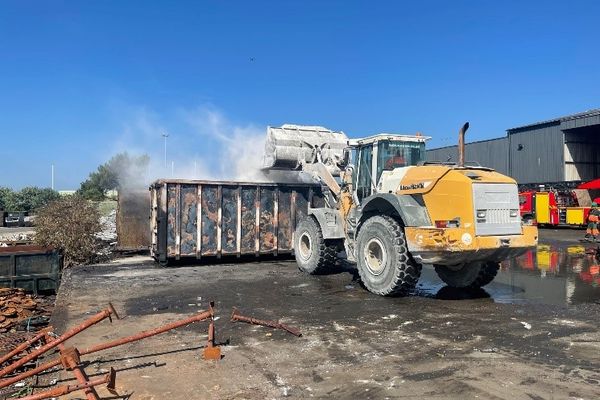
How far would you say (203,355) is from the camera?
5160 millimetres

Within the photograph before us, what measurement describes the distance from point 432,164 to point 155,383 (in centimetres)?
590

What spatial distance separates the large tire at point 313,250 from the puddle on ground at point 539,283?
193cm

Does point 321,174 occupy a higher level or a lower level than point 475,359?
higher

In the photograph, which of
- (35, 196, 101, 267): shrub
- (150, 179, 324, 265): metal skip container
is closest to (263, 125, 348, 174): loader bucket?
(150, 179, 324, 265): metal skip container

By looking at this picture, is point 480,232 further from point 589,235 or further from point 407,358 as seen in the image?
point 589,235

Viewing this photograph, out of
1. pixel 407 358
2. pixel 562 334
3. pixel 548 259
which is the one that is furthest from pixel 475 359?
pixel 548 259

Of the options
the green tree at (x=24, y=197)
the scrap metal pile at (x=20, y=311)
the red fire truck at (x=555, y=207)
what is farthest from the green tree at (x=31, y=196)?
the scrap metal pile at (x=20, y=311)

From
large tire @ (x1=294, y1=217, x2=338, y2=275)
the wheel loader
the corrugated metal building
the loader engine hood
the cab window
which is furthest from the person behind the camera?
the corrugated metal building

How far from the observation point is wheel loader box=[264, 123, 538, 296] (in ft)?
24.3

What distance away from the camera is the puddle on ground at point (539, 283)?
830cm

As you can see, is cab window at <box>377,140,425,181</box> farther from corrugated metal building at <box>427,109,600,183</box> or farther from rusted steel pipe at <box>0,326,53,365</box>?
corrugated metal building at <box>427,109,600,183</box>

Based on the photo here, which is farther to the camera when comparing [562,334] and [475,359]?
[562,334]

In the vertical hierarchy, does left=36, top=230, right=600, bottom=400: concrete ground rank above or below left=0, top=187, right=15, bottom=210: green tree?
below

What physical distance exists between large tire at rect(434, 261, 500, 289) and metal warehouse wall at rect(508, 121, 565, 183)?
2534cm
